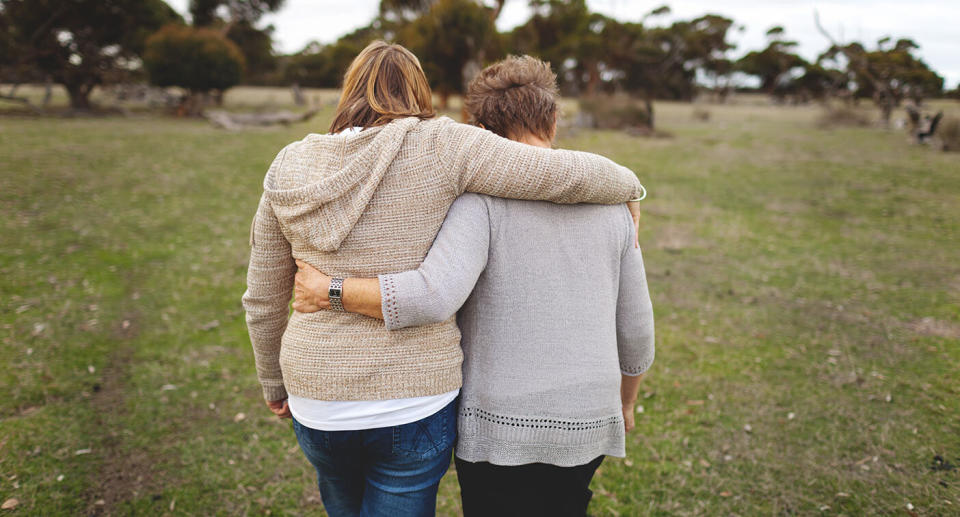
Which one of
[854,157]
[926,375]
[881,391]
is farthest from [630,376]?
[854,157]

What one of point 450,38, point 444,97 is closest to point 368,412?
point 450,38

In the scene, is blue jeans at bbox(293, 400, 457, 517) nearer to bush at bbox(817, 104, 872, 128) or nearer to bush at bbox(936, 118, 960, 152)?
bush at bbox(936, 118, 960, 152)

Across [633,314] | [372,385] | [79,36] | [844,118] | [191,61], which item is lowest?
[372,385]

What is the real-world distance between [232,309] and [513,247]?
4.42 m

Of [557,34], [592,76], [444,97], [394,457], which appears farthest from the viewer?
[592,76]

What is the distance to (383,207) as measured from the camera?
1431mm

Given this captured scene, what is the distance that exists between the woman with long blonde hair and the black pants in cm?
13

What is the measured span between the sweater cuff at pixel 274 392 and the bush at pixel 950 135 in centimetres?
1708

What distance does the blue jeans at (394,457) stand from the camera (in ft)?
4.95

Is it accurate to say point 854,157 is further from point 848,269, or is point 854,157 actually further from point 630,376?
point 630,376

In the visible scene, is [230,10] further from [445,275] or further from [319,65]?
[445,275]

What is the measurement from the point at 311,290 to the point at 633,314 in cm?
99

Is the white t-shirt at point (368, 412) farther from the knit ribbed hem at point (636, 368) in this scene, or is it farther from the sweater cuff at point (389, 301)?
the knit ribbed hem at point (636, 368)

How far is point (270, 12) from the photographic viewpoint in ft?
78.2
